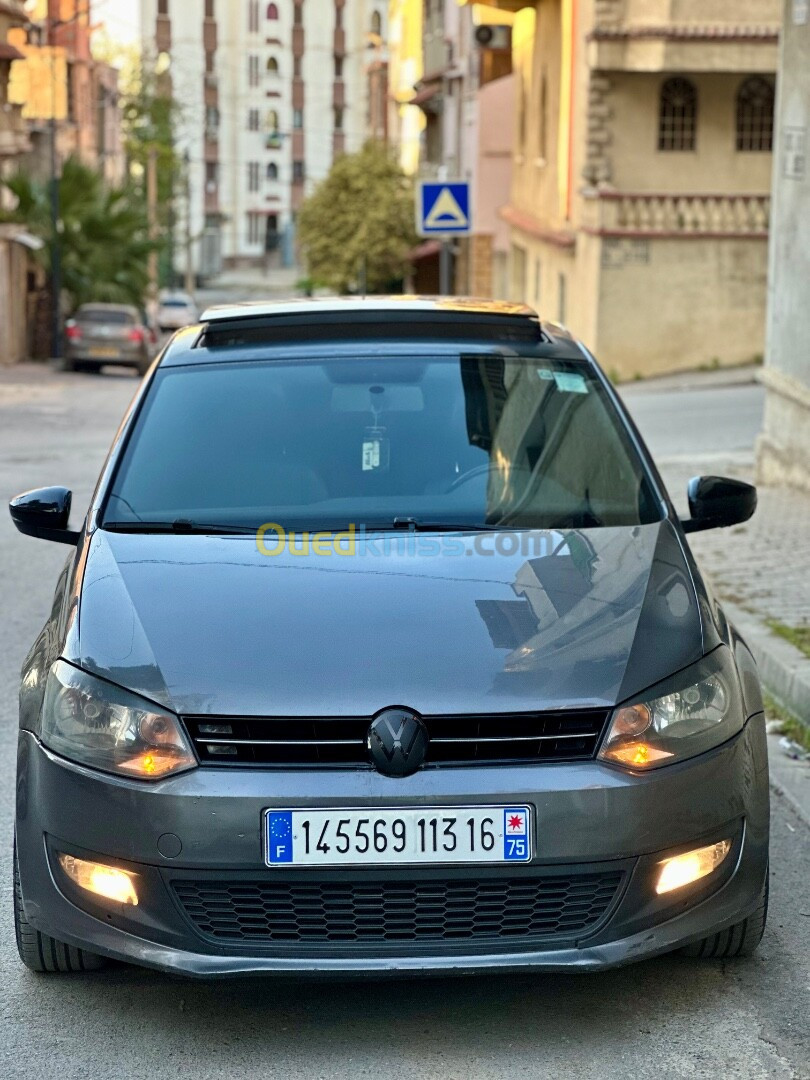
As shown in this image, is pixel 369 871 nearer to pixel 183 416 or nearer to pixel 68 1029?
pixel 68 1029

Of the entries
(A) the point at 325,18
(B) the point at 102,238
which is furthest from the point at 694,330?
(A) the point at 325,18

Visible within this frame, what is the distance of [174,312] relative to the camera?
6856 centimetres

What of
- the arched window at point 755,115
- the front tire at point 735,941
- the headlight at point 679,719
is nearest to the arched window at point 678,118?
the arched window at point 755,115

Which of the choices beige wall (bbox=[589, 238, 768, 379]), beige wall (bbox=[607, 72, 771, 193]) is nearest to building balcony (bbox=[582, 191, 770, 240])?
beige wall (bbox=[589, 238, 768, 379])

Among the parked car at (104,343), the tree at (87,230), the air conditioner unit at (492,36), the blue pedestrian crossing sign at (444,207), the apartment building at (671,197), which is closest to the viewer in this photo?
the blue pedestrian crossing sign at (444,207)

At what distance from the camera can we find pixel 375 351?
5.34 metres

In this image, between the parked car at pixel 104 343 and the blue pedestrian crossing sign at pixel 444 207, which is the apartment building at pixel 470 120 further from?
the blue pedestrian crossing sign at pixel 444 207

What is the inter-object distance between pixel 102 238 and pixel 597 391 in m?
44.5

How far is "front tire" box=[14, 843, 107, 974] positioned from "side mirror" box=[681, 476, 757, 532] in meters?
2.11

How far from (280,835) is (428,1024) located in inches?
25.4

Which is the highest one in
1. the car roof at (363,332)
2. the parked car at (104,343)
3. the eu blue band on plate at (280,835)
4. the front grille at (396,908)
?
the car roof at (363,332)

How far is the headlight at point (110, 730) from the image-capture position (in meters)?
3.69

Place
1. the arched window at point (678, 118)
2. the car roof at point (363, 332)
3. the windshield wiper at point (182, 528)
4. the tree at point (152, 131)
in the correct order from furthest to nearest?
1. the tree at point (152, 131)
2. the arched window at point (678, 118)
3. the car roof at point (363, 332)
4. the windshield wiper at point (182, 528)

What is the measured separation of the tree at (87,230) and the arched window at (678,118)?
20.2 m
